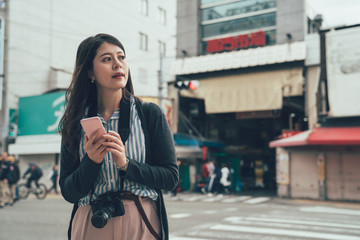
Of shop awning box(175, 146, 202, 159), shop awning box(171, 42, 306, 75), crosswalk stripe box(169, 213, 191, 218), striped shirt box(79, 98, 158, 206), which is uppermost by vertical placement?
shop awning box(171, 42, 306, 75)

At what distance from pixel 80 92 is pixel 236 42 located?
19014mm

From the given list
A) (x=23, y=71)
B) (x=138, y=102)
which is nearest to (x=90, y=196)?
(x=138, y=102)

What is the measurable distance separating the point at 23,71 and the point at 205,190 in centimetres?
1414

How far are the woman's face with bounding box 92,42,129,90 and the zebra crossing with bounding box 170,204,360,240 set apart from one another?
5967 mm

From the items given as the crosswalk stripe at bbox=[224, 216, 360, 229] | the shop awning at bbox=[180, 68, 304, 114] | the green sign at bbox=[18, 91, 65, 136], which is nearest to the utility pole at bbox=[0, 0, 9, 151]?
the green sign at bbox=[18, 91, 65, 136]

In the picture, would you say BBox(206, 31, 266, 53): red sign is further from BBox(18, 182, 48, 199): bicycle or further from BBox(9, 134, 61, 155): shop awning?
BBox(18, 182, 48, 199): bicycle

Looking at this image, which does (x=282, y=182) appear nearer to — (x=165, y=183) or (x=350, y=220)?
(x=350, y=220)

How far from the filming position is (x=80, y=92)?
2020 mm

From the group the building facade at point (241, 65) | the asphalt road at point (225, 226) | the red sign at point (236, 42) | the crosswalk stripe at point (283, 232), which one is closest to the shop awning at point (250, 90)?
the building facade at point (241, 65)

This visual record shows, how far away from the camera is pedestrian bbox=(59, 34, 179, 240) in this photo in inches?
70.7

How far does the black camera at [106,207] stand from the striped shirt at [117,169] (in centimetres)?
3

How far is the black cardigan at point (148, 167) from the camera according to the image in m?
1.76

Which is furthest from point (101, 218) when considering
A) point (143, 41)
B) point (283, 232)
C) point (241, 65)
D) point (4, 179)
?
point (143, 41)

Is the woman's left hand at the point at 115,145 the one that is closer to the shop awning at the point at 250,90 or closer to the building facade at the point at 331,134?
the building facade at the point at 331,134
